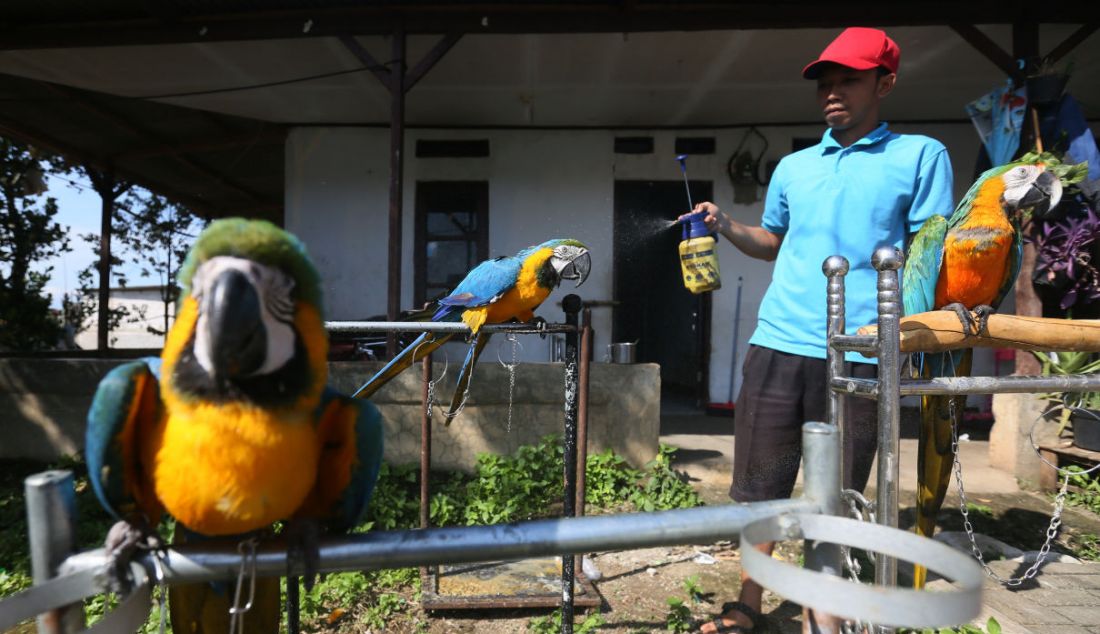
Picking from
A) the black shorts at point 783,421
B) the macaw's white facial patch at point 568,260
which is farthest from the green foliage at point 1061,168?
the macaw's white facial patch at point 568,260

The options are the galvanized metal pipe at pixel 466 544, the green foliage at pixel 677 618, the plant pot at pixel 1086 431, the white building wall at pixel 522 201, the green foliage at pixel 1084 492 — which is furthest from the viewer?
the white building wall at pixel 522 201

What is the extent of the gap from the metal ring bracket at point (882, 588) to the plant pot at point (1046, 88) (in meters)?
4.12

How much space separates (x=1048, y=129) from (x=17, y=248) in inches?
357

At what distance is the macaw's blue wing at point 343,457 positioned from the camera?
3.04 feet

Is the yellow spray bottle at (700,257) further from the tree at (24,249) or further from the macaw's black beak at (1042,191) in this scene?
the tree at (24,249)

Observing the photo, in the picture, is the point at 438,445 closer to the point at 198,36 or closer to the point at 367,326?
the point at 367,326

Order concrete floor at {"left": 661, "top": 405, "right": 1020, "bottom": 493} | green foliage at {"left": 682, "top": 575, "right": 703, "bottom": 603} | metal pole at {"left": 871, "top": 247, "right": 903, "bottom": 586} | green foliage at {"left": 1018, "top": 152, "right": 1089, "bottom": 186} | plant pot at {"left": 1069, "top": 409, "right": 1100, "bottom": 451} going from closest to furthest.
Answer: metal pole at {"left": 871, "top": 247, "right": 903, "bottom": 586} < green foliage at {"left": 1018, "top": 152, "right": 1089, "bottom": 186} < green foliage at {"left": 682, "top": 575, "right": 703, "bottom": 603} < plant pot at {"left": 1069, "top": 409, "right": 1100, "bottom": 451} < concrete floor at {"left": 661, "top": 405, "right": 1020, "bottom": 493}

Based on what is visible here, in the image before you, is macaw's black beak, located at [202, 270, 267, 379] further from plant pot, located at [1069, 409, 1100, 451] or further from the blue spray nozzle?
plant pot, located at [1069, 409, 1100, 451]

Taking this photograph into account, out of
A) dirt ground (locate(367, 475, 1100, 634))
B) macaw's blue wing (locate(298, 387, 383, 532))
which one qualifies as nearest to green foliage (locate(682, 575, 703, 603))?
dirt ground (locate(367, 475, 1100, 634))

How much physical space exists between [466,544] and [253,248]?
48 cm

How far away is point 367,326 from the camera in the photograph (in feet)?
6.49

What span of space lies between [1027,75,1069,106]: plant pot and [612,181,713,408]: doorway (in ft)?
9.32

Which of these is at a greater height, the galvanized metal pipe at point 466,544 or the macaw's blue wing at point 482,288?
the macaw's blue wing at point 482,288

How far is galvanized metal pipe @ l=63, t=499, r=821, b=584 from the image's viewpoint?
690 millimetres
